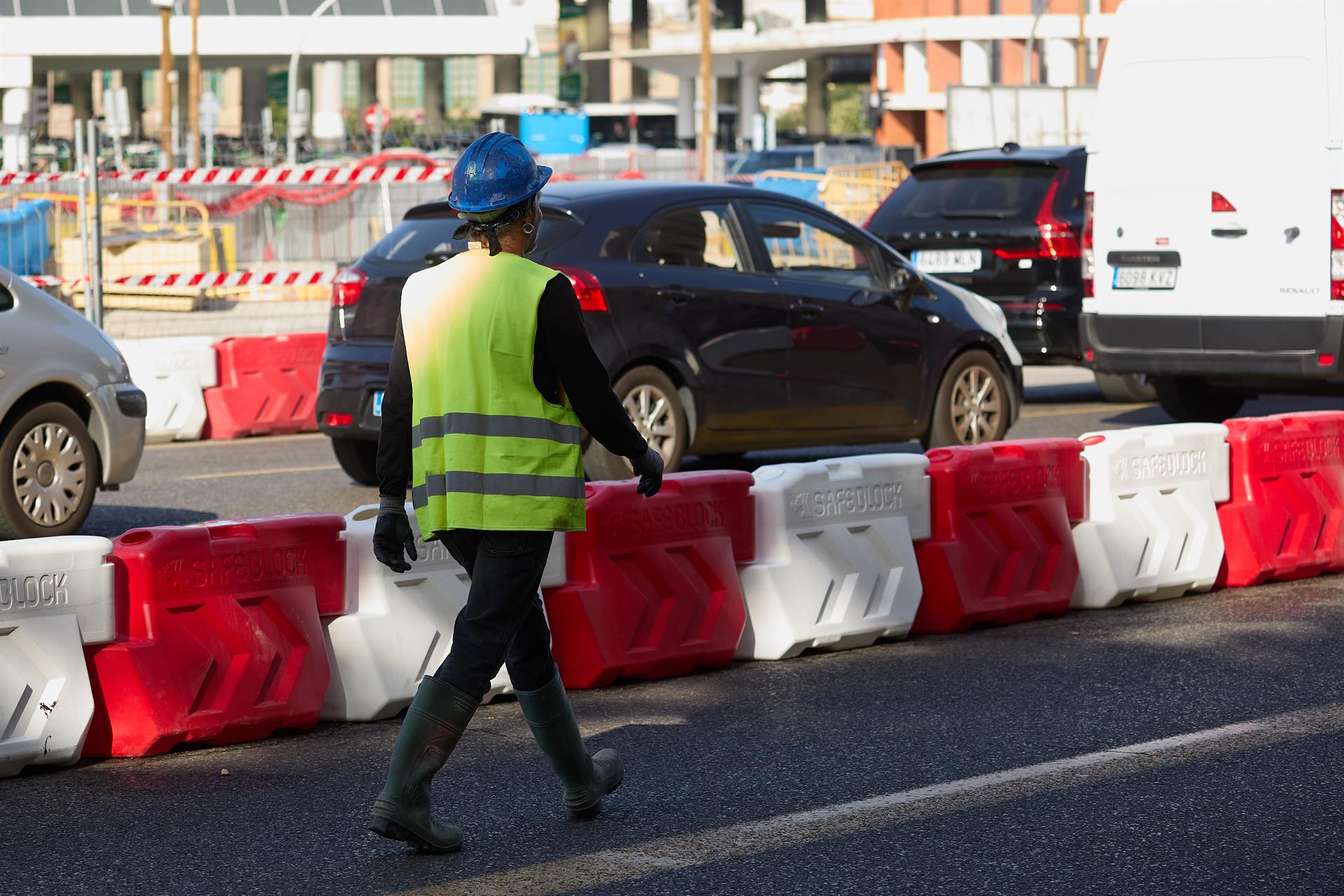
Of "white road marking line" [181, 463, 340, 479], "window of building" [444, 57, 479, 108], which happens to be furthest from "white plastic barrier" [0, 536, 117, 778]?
"window of building" [444, 57, 479, 108]


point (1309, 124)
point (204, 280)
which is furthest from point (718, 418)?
point (204, 280)

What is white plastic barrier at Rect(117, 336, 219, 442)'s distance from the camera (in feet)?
45.3

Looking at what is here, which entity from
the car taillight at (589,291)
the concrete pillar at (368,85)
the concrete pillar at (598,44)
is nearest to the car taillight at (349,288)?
the car taillight at (589,291)

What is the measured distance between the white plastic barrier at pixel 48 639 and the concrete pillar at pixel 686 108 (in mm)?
93263

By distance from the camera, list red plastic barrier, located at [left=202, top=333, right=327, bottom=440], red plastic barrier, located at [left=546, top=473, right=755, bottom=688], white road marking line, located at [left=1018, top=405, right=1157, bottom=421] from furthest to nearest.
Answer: white road marking line, located at [left=1018, top=405, right=1157, bottom=421] → red plastic barrier, located at [left=202, top=333, right=327, bottom=440] → red plastic barrier, located at [left=546, top=473, right=755, bottom=688]

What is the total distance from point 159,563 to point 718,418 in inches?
197

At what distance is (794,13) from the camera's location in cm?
10188

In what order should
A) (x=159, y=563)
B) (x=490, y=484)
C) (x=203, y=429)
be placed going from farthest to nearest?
(x=203, y=429) → (x=159, y=563) → (x=490, y=484)

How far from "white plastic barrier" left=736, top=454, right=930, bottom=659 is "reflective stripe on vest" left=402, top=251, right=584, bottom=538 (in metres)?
2.39

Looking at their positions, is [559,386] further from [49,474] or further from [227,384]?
[227,384]

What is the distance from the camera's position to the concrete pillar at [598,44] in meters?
115

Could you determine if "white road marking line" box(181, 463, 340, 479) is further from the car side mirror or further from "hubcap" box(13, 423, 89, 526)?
the car side mirror

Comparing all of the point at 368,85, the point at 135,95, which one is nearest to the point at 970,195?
the point at 135,95

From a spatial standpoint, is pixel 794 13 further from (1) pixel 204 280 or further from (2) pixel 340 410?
(2) pixel 340 410
